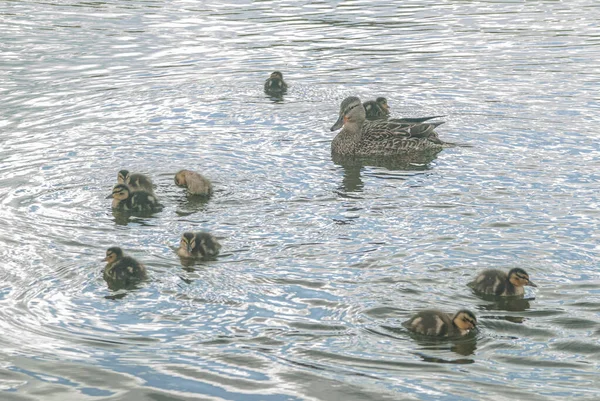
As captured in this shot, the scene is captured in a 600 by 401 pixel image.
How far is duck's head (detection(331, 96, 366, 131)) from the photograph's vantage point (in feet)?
38.1

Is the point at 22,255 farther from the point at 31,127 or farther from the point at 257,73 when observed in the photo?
the point at 257,73

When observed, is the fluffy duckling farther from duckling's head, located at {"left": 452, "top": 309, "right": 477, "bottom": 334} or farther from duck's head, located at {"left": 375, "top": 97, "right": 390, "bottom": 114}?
duckling's head, located at {"left": 452, "top": 309, "right": 477, "bottom": 334}

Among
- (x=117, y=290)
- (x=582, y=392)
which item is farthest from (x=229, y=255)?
(x=582, y=392)

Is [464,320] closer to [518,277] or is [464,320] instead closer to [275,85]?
[518,277]

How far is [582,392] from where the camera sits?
5801 millimetres

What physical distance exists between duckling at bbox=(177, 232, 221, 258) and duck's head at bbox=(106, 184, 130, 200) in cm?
132

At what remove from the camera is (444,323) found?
6.47m

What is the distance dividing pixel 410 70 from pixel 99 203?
6.28 meters

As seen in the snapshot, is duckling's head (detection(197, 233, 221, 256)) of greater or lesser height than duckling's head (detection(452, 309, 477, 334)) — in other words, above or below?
above

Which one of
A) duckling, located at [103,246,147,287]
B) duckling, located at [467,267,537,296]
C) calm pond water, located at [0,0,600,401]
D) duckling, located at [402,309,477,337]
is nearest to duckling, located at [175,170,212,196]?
calm pond water, located at [0,0,600,401]

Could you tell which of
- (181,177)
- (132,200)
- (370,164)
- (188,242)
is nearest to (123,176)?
(181,177)

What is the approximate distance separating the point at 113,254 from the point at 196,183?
6.54 ft

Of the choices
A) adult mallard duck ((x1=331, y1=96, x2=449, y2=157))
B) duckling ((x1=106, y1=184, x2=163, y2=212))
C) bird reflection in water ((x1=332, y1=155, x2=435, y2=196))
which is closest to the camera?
duckling ((x1=106, y1=184, x2=163, y2=212))

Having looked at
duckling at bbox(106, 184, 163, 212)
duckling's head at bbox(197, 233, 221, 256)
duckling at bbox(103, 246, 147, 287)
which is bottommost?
duckling at bbox(103, 246, 147, 287)
